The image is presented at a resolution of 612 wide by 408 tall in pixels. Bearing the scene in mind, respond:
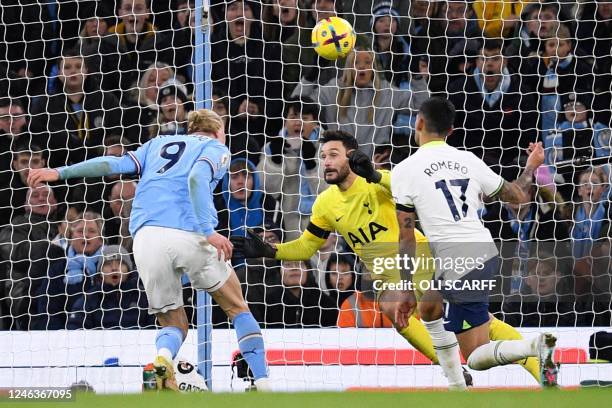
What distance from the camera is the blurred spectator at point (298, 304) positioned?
Answer: 9.79m

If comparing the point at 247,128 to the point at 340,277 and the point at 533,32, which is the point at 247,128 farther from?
the point at 533,32

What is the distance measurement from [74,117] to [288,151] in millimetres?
1876

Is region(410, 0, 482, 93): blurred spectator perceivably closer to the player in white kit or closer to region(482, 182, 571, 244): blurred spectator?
region(482, 182, 571, 244): blurred spectator

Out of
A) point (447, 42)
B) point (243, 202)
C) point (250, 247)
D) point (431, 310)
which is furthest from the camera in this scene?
point (447, 42)

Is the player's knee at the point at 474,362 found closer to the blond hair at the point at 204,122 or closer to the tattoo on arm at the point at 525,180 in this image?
the tattoo on arm at the point at 525,180

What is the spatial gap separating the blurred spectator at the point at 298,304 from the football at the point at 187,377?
1.41m

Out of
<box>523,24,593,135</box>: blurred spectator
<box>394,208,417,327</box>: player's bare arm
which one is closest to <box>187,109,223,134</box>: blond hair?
<box>394,208,417,327</box>: player's bare arm

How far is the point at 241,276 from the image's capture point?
Answer: 10.0 metres

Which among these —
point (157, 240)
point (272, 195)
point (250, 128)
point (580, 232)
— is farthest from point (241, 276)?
point (580, 232)

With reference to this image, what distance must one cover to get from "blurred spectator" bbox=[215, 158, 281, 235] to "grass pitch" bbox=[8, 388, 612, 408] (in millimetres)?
3962

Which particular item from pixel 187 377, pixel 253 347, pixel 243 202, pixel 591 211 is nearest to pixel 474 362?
pixel 253 347

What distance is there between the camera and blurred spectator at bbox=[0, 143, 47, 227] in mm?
→ 10352

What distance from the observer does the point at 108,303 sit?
986cm

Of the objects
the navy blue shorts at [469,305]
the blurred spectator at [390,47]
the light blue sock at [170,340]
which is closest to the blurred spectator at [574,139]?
the blurred spectator at [390,47]
